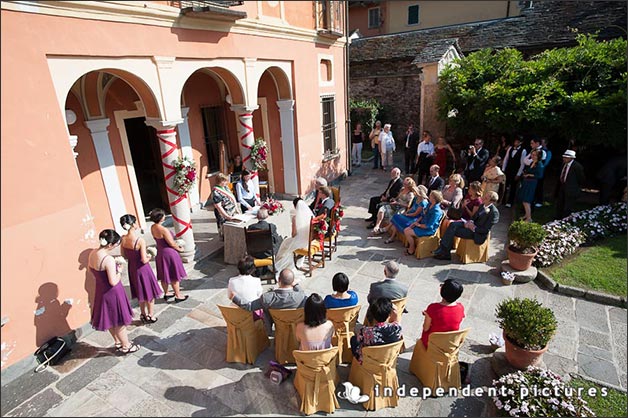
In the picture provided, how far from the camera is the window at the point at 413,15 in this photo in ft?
74.9

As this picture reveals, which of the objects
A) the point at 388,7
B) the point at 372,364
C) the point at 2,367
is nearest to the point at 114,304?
the point at 2,367

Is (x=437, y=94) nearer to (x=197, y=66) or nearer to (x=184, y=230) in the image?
(x=197, y=66)

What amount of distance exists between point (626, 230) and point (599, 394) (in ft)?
16.5

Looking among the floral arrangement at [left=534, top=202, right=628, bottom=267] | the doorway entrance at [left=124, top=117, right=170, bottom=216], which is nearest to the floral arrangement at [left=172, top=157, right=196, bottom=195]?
the doorway entrance at [left=124, top=117, right=170, bottom=216]

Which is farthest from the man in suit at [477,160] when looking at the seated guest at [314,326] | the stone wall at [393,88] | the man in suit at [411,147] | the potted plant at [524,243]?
the stone wall at [393,88]

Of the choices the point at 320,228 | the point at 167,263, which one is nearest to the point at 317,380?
the point at 167,263

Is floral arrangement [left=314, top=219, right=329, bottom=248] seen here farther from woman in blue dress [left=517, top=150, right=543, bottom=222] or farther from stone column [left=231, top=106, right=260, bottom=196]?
woman in blue dress [left=517, top=150, right=543, bottom=222]

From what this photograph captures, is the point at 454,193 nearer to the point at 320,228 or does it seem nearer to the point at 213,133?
the point at 320,228

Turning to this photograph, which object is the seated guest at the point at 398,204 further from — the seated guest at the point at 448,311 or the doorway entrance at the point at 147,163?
the doorway entrance at the point at 147,163

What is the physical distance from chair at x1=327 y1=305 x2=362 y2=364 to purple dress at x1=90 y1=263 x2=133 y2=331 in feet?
9.17

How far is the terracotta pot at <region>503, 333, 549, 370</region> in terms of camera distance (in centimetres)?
411

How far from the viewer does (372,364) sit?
3.79 m

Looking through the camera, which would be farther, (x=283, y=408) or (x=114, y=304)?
(x=114, y=304)

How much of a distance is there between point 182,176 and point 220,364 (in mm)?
3573
